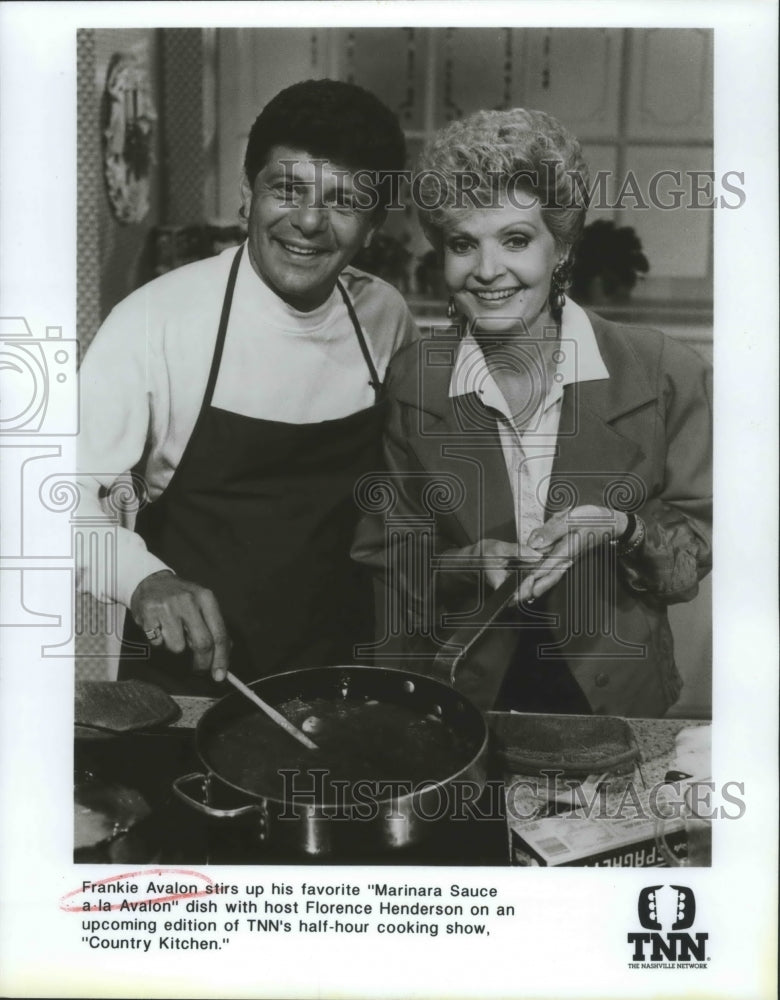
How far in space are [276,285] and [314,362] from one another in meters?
0.10

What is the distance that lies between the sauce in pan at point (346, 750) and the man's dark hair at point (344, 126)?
2.08 feet

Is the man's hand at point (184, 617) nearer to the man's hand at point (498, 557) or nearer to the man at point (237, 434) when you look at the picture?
the man at point (237, 434)

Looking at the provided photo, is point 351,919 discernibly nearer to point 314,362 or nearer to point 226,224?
point 314,362

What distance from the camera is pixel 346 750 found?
1082 millimetres

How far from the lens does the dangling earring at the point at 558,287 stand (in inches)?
43.2

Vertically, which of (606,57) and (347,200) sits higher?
(606,57)

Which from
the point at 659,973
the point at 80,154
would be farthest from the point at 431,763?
the point at 80,154

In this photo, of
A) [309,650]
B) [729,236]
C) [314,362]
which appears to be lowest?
[309,650]

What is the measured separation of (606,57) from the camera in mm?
1104

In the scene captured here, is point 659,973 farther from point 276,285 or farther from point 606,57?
point 606,57

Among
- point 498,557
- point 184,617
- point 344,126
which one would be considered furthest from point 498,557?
point 344,126

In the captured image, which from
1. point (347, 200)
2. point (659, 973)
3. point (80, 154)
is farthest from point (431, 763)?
point (80, 154)

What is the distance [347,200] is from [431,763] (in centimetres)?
66

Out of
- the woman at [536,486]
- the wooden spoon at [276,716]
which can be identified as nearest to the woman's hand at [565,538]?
the woman at [536,486]
